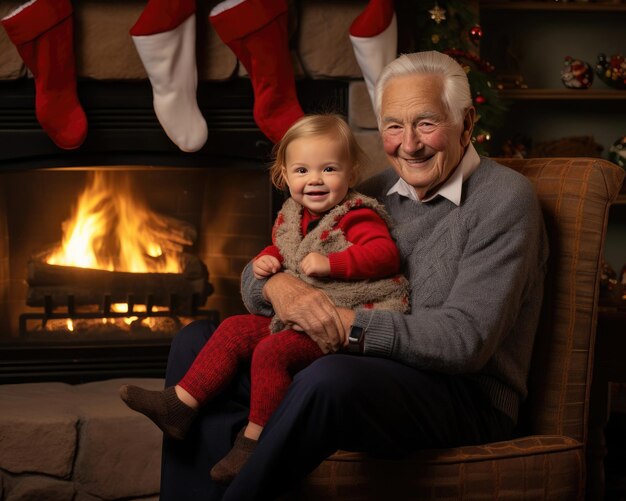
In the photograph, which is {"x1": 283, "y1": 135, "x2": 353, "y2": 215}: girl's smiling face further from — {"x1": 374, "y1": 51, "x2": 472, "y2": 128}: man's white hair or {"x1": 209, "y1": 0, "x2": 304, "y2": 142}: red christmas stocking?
{"x1": 209, "y1": 0, "x2": 304, "y2": 142}: red christmas stocking

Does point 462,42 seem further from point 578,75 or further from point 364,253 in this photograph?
point 364,253

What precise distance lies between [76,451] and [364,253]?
126cm

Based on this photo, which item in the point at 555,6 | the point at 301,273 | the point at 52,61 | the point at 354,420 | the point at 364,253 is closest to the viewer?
the point at 354,420

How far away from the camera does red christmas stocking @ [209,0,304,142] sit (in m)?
2.49

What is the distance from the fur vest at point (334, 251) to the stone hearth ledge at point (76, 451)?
3.07 ft

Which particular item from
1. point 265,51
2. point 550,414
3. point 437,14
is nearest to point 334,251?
point 550,414

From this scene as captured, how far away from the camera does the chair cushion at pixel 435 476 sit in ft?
5.16

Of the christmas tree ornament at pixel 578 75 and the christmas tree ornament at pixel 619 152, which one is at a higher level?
the christmas tree ornament at pixel 578 75

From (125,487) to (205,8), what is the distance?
1378 millimetres

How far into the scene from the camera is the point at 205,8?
258 cm

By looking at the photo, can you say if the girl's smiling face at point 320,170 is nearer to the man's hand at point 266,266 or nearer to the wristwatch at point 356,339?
the man's hand at point 266,266

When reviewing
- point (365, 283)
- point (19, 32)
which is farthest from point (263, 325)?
point (19, 32)

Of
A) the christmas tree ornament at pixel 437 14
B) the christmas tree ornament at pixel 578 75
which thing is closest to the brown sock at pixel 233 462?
the christmas tree ornament at pixel 437 14

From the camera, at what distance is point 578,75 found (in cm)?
333
